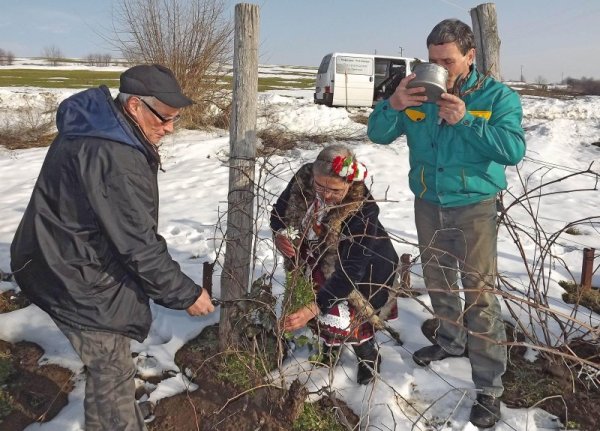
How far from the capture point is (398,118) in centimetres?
236

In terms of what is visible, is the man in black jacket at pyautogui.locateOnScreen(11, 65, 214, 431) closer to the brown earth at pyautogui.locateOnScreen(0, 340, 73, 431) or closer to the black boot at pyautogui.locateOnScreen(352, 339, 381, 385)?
the brown earth at pyautogui.locateOnScreen(0, 340, 73, 431)

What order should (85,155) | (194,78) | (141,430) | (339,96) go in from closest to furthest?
(85,155) → (141,430) → (194,78) → (339,96)

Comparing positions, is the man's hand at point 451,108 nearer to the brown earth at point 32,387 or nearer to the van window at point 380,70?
the brown earth at point 32,387

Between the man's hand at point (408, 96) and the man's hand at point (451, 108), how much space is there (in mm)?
83

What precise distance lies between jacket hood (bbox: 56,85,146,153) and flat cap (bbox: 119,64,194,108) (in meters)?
0.09

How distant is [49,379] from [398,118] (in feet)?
7.76

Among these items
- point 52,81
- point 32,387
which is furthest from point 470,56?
point 52,81

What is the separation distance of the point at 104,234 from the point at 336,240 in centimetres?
99

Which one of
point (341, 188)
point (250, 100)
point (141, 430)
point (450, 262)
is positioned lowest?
point (141, 430)

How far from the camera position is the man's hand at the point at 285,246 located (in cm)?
233

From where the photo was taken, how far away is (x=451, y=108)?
1.93 m

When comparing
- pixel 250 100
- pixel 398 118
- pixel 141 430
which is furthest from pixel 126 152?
pixel 398 118

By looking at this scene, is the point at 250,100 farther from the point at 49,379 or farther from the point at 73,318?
the point at 49,379

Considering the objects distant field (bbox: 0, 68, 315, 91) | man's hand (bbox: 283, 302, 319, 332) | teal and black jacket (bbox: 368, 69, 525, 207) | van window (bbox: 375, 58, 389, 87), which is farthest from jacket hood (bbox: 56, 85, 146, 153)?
distant field (bbox: 0, 68, 315, 91)
